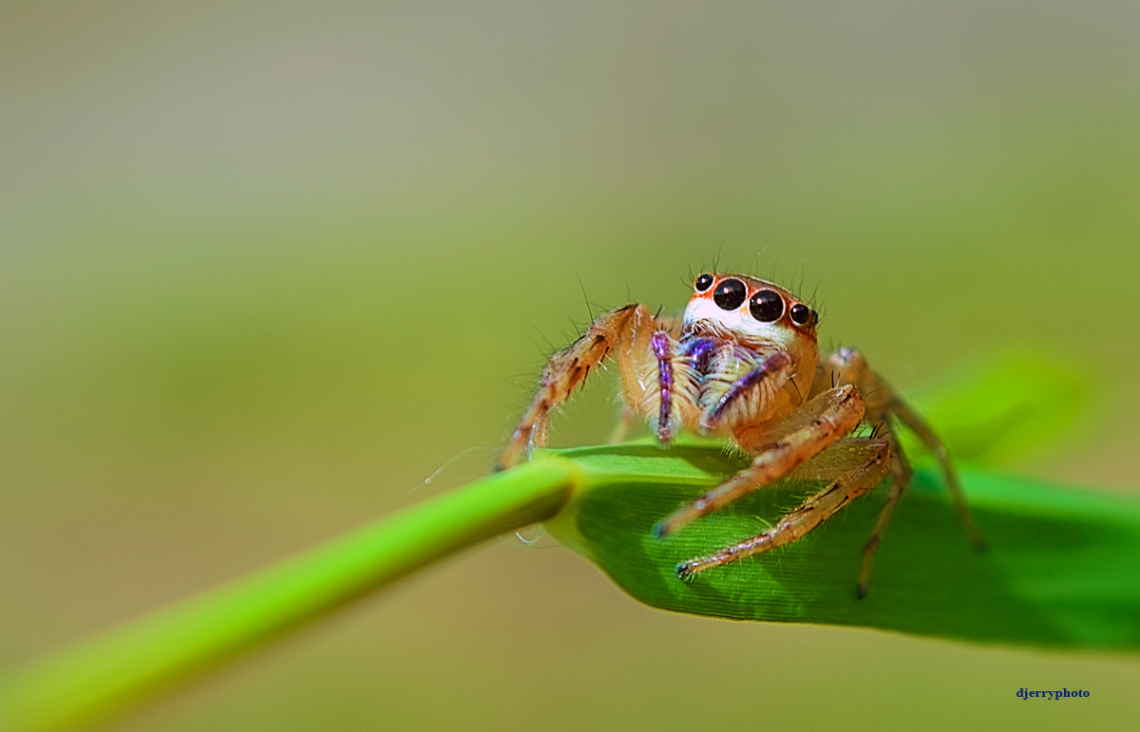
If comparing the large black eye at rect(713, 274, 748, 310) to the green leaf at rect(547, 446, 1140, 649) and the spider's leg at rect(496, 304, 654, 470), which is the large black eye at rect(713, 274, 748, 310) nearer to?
the spider's leg at rect(496, 304, 654, 470)

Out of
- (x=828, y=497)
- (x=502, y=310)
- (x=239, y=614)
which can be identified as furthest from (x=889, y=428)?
(x=502, y=310)

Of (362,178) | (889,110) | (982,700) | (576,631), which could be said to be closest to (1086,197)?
(889,110)

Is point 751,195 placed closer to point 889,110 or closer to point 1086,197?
point 889,110

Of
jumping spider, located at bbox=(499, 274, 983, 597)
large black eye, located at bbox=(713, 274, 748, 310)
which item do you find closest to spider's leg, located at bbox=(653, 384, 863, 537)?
jumping spider, located at bbox=(499, 274, 983, 597)

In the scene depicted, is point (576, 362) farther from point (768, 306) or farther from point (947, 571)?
point (947, 571)

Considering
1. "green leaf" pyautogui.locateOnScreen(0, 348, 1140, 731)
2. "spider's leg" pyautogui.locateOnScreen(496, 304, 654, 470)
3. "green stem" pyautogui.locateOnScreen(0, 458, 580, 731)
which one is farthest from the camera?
"spider's leg" pyautogui.locateOnScreen(496, 304, 654, 470)

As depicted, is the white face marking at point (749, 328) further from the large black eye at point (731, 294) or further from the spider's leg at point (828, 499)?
the spider's leg at point (828, 499)

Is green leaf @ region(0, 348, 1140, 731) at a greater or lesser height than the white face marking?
lesser
